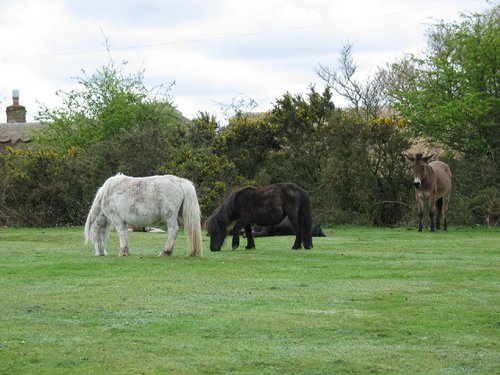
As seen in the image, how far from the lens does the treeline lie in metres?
32.2

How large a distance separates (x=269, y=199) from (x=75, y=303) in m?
9.07

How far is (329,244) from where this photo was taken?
2248 cm

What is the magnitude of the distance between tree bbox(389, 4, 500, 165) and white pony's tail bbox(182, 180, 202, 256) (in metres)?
15.9

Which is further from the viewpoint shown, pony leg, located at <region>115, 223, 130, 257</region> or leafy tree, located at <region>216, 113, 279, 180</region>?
leafy tree, located at <region>216, 113, 279, 180</region>

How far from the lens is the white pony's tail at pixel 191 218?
704 inches

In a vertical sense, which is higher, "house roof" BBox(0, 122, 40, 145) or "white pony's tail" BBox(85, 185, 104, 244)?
"house roof" BBox(0, 122, 40, 145)

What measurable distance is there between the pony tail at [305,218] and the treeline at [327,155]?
37.4 feet

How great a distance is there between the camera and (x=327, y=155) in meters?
33.5

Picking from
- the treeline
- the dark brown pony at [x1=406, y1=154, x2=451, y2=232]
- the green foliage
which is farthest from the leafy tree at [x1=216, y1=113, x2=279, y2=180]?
the dark brown pony at [x1=406, y1=154, x2=451, y2=232]

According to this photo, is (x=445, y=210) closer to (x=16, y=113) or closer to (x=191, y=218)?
(x=191, y=218)

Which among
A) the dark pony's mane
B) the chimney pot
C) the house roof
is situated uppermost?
the chimney pot

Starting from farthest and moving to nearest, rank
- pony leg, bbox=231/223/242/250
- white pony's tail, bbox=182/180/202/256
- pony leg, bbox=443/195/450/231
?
pony leg, bbox=443/195/450/231 < pony leg, bbox=231/223/242/250 < white pony's tail, bbox=182/180/202/256

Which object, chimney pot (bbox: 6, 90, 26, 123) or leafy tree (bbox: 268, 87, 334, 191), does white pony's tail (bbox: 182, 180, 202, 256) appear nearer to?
leafy tree (bbox: 268, 87, 334, 191)

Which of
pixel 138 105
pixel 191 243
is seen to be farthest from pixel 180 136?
pixel 191 243
